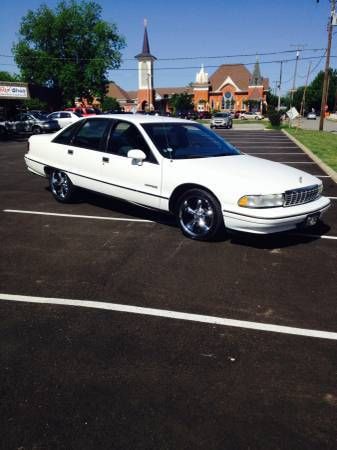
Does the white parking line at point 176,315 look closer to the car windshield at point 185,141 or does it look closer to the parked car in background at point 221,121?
the car windshield at point 185,141

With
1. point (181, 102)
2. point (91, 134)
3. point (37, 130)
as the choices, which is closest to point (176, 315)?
point (91, 134)

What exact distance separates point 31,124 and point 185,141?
2267 cm

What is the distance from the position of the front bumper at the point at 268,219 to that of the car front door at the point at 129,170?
1275 mm

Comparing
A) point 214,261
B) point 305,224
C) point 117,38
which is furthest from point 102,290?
point 117,38

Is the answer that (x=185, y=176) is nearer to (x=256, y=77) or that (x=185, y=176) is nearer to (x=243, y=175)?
(x=243, y=175)

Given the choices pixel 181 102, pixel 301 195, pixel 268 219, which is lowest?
pixel 268 219

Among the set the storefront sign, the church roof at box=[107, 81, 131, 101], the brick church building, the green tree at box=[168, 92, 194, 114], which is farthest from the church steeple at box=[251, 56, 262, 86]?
the storefront sign

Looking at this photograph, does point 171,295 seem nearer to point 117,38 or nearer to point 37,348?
point 37,348

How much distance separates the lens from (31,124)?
86.7ft

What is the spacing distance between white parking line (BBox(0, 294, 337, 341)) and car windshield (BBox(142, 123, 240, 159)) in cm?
270

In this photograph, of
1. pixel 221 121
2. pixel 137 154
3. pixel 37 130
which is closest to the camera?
pixel 137 154

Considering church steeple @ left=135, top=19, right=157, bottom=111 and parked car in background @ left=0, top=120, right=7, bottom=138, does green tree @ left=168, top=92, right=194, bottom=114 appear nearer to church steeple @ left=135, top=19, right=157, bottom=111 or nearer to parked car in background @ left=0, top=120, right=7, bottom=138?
church steeple @ left=135, top=19, right=157, bottom=111

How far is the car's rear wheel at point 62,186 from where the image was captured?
24.7ft

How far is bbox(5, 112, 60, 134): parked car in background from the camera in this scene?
25641mm
